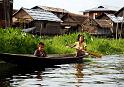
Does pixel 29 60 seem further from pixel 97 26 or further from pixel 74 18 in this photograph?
pixel 74 18

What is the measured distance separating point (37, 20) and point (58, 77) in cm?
3867

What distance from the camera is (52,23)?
58875 mm

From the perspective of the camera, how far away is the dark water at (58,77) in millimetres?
14310

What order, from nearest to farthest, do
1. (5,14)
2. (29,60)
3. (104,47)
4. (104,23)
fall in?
1. (29,60)
2. (104,47)
3. (5,14)
4. (104,23)

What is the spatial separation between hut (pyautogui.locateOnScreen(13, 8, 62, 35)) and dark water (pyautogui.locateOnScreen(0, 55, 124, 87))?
3393cm

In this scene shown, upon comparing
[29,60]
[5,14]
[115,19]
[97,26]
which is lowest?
[97,26]

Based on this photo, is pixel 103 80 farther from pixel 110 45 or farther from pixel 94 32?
pixel 94 32

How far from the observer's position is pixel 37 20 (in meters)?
54.6

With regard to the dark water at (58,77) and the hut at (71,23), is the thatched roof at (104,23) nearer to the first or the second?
the hut at (71,23)

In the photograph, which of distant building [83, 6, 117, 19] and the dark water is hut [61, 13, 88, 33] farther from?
the dark water

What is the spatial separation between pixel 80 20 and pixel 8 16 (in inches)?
1366

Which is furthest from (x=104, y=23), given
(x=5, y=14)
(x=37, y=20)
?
(x=5, y=14)

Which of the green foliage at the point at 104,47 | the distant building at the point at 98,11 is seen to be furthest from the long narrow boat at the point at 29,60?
the distant building at the point at 98,11

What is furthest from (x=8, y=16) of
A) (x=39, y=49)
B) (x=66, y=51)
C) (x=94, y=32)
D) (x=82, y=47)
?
(x=94, y=32)
